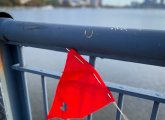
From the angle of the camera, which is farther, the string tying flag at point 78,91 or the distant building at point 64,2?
the distant building at point 64,2

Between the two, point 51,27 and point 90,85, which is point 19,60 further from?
point 90,85

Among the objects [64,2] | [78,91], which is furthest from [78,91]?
[64,2]

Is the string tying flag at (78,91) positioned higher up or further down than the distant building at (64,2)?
further down

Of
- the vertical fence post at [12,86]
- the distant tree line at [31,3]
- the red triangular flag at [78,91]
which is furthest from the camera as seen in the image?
the distant tree line at [31,3]

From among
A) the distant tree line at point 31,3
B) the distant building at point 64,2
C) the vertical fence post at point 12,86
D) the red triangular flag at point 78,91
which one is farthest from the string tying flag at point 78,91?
the distant building at point 64,2

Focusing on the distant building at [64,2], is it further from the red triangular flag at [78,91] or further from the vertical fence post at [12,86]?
the red triangular flag at [78,91]

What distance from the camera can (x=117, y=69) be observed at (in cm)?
629

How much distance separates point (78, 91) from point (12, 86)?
0.53 metres

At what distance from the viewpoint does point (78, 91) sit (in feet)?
3.10

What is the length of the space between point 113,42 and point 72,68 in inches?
9.2

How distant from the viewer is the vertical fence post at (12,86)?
119 centimetres

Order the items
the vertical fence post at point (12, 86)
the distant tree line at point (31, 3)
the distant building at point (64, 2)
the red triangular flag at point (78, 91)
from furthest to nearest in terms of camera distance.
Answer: the distant building at point (64, 2) → the distant tree line at point (31, 3) → the vertical fence post at point (12, 86) → the red triangular flag at point (78, 91)

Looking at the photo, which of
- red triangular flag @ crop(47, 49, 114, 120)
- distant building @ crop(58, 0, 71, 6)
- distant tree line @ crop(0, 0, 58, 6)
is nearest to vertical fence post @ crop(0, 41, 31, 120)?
red triangular flag @ crop(47, 49, 114, 120)

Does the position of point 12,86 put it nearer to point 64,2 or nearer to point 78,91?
point 78,91
